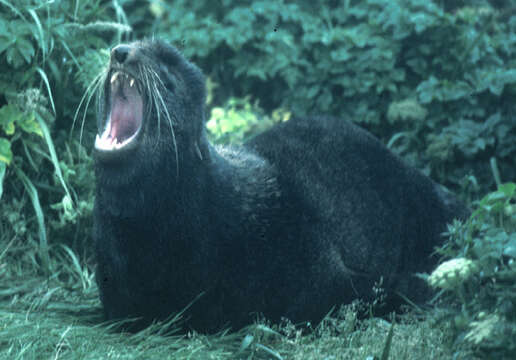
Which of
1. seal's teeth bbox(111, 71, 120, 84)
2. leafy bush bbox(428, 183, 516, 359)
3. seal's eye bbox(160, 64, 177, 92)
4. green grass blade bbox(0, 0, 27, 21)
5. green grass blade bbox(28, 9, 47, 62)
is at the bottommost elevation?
leafy bush bbox(428, 183, 516, 359)

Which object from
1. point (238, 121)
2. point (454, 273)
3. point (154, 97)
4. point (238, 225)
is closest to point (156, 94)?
point (154, 97)

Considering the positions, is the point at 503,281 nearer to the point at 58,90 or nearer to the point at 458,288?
the point at 458,288

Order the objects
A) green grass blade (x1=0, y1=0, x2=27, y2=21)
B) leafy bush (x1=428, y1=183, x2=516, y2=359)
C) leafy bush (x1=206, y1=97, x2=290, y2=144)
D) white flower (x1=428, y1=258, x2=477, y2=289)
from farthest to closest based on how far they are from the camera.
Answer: leafy bush (x1=206, y1=97, x2=290, y2=144) < green grass blade (x1=0, y1=0, x2=27, y2=21) < white flower (x1=428, y1=258, x2=477, y2=289) < leafy bush (x1=428, y1=183, x2=516, y2=359)

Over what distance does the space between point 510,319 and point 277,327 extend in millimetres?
1518

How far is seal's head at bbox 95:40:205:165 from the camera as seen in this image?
3717 mm

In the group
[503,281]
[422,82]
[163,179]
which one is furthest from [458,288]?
[422,82]

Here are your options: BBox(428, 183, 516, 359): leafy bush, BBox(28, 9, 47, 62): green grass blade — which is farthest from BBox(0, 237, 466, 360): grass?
BBox(28, 9, 47, 62): green grass blade

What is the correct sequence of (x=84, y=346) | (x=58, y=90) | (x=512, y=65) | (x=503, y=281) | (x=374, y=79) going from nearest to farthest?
(x=503, y=281)
(x=84, y=346)
(x=58, y=90)
(x=512, y=65)
(x=374, y=79)

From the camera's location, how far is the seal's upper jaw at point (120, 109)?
3725 mm

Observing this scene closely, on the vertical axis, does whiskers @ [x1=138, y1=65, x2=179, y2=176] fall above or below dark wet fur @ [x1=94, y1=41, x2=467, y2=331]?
above

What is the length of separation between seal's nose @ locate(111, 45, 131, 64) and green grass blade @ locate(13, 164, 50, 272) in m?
1.35

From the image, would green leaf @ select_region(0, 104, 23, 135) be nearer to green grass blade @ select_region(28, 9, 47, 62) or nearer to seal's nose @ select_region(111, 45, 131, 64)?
green grass blade @ select_region(28, 9, 47, 62)

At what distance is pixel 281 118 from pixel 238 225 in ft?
11.4

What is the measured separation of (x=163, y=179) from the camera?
148 inches
